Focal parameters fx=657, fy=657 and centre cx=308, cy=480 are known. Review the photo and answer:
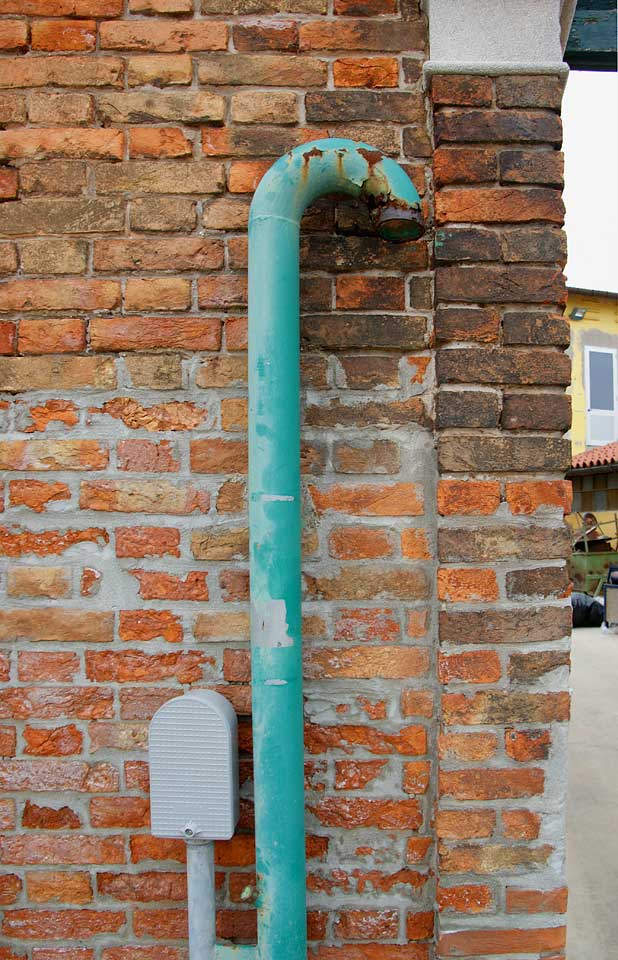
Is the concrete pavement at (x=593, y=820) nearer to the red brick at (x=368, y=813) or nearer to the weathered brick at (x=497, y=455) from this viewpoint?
the red brick at (x=368, y=813)

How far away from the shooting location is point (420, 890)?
1484mm

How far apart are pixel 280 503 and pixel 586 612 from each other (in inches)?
343

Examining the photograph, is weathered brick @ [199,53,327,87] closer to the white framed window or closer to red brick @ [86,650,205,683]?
red brick @ [86,650,205,683]

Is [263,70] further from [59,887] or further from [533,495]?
[59,887]

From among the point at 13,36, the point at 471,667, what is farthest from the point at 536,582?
the point at 13,36

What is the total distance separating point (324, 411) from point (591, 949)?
216cm

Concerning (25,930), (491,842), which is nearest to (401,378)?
(491,842)

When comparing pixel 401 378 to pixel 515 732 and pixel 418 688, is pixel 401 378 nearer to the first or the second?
pixel 418 688

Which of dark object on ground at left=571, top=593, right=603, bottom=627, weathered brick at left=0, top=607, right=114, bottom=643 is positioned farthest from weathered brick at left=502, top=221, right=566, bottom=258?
dark object on ground at left=571, top=593, right=603, bottom=627

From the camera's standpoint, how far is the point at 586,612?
8.98 metres

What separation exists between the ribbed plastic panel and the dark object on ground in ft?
27.9

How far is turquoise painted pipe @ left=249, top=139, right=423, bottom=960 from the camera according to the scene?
135 cm

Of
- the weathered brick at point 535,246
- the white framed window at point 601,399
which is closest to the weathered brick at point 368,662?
the weathered brick at point 535,246

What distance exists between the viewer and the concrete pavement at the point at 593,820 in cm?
239
